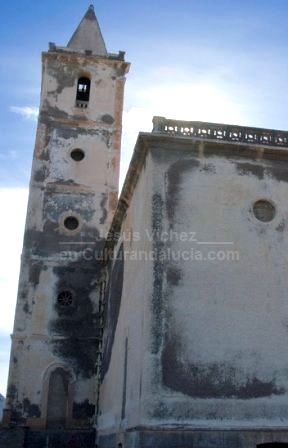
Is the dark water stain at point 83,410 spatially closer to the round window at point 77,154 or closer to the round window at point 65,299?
the round window at point 65,299

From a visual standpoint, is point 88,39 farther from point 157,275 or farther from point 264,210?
point 157,275

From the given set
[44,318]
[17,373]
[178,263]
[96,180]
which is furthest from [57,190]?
[178,263]

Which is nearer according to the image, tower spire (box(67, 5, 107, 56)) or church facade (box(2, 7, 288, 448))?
church facade (box(2, 7, 288, 448))

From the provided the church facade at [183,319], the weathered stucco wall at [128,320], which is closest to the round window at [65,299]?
the church facade at [183,319]

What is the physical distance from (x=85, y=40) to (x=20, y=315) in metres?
13.3

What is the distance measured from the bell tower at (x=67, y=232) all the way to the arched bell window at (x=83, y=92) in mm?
46

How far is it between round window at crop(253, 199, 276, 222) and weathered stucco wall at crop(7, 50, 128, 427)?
9.22 m

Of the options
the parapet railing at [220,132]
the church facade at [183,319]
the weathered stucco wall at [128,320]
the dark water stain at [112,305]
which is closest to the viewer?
the church facade at [183,319]

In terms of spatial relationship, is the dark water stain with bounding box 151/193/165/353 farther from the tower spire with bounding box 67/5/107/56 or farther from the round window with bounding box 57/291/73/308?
the tower spire with bounding box 67/5/107/56

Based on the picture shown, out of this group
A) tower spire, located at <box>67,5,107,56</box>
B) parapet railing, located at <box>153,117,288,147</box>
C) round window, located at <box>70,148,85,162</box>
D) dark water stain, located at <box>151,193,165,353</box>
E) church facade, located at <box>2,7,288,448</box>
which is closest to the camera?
church facade, located at <box>2,7,288,448</box>

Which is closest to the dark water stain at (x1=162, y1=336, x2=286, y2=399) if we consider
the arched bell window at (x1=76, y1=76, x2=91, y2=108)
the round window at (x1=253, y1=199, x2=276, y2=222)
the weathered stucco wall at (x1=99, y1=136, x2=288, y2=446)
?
the weathered stucco wall at (x1=99, y1=136, x2=288, y2=446)

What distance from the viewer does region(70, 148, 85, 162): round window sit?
2189 cm

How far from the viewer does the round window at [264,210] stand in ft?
40.8

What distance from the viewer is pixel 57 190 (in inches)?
832
